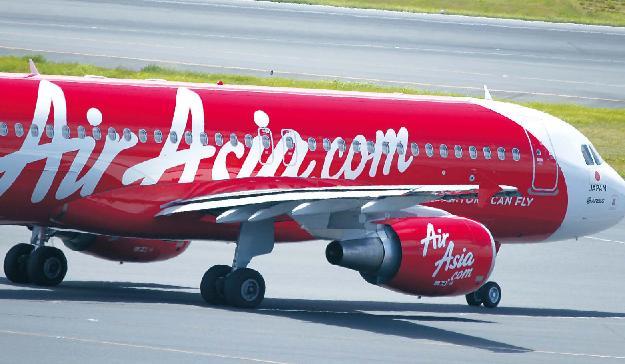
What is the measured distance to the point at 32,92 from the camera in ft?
101

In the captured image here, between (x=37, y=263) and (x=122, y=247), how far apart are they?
6.61ft

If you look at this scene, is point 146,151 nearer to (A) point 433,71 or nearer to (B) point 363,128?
(B) point 363,128

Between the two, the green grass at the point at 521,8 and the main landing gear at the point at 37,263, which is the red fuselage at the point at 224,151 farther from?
the green grass at the point at 521,8

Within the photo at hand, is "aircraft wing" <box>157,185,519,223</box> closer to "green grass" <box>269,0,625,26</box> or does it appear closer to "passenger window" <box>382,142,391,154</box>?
"passenger window" <box>382,142,391,154</box>

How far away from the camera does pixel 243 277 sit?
31.2 metres

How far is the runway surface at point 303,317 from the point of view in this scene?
24.8 m

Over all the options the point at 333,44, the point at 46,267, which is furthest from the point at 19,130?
the point at 333,44

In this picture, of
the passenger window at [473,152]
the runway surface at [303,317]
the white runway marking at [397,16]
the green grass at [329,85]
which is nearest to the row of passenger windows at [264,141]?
the passenger window at [473,152]

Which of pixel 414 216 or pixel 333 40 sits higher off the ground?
pixel 333 40

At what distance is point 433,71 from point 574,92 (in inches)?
286

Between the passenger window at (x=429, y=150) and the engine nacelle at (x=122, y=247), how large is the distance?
18.6 feet

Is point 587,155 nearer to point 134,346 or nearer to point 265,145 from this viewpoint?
point 265,145

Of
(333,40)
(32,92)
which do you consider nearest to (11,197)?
(32,92)

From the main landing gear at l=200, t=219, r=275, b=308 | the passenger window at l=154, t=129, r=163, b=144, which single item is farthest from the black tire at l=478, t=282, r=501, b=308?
the passenger window at l=154, t=129, r=163, b=144
